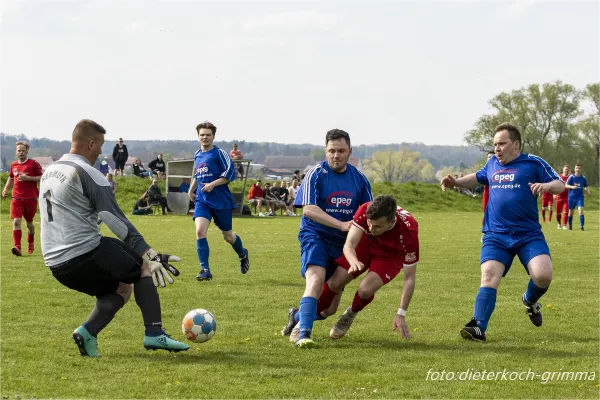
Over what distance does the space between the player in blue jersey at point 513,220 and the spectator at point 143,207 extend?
3007cm

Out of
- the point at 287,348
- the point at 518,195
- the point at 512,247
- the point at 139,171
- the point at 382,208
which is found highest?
the point at 518,195

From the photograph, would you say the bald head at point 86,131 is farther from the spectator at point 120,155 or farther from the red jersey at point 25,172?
the spectator at point 120,155

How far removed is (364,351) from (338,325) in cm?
68

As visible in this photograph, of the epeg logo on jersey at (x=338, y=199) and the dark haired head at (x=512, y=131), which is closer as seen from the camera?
the epeg logo on jersey at (x=338, y=199)

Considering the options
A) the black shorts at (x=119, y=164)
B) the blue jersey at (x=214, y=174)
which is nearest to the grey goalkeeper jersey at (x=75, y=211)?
the blue jersey at (x=214, y=174)

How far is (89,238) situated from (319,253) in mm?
2207

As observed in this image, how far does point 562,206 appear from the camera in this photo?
28.9m

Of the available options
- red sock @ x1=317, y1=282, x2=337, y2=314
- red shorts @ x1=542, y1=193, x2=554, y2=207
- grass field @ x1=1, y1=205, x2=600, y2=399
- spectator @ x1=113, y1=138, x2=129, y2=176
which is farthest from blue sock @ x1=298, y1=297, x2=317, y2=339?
spectator @ x1=113, y1=138, x2=129, y2=176

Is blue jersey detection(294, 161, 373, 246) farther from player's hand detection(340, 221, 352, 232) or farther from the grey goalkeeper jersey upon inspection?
the grey goalkeeper jersey

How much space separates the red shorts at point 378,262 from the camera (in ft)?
26.1

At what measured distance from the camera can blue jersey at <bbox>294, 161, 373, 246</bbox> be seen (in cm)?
812

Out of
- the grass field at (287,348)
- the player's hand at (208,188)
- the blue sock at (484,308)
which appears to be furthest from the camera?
the player's hand at (208,188)

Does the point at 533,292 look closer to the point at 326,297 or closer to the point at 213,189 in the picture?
the point at 326,297

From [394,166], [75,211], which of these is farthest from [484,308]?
[394,166]
